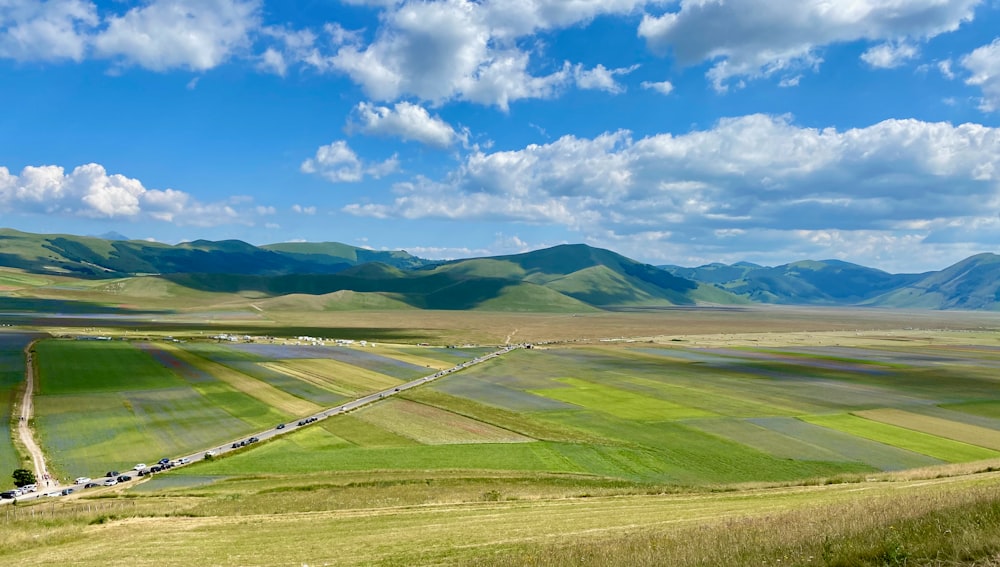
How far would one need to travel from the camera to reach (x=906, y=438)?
67125 mm

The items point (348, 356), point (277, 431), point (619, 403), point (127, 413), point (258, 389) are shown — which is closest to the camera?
point (277, 431)

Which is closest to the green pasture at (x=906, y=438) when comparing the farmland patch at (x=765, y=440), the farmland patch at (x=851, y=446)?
the farmland patch at (x=851, y=446)

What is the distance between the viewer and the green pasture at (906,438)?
195ft

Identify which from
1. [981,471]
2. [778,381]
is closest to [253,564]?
[981,471]

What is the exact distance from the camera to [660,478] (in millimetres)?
50812

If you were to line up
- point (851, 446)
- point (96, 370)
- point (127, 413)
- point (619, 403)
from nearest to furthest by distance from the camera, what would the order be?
point (851, 446) < point (127, 413) < point (619, 403) < point (96, 370)

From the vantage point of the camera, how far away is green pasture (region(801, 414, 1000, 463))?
195 ft

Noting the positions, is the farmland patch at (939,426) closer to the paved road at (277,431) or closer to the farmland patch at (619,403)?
the farmland patch at (619,403)

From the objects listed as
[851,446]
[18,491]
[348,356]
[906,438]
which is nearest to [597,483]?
[851,446]

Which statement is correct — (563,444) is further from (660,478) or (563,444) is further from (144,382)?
(144,382)

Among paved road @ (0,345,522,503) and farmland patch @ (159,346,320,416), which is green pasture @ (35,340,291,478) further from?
paved road @ (0,345,522,503)

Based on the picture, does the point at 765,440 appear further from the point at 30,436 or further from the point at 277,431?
the point at 30,436

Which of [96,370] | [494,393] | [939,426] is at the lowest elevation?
[494,393]

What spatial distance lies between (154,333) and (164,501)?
16722cm
